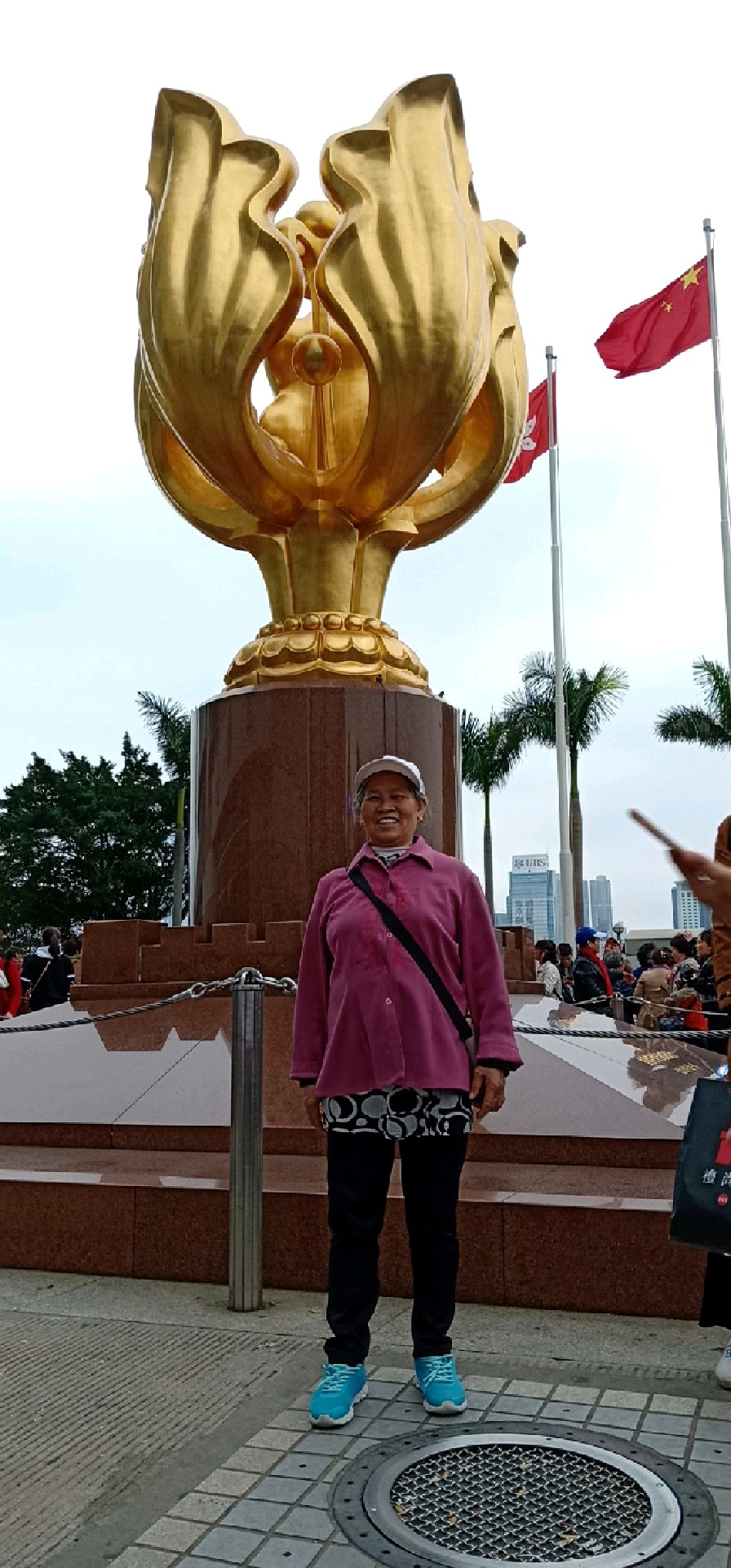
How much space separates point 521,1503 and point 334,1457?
0.41 metres

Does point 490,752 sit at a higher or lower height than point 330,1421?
higher

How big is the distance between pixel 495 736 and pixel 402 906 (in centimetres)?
2792

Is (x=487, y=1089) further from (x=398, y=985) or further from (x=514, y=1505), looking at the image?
(x=514, y=1505)

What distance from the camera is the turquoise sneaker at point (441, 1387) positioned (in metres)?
2.75

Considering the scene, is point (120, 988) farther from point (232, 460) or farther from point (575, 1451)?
point (575, 1451)

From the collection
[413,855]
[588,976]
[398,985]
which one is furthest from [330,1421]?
[588,976]

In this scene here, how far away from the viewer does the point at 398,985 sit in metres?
2.88

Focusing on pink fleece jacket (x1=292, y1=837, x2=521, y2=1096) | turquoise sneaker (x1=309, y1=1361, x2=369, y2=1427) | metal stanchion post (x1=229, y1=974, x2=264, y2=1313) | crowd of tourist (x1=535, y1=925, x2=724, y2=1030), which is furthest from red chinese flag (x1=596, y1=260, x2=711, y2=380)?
turquoise sneaker (x1=309, y1=1361, x2=369, y2=1427)

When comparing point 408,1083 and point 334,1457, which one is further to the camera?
point 408,1083

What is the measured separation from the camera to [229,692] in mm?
7250

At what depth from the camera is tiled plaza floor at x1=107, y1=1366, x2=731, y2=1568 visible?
7.10 feet

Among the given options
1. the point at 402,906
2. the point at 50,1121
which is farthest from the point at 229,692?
the point at 402,906

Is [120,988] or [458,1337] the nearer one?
[458,1337]

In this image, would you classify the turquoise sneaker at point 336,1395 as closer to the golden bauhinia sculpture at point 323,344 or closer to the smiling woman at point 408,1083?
the smiling woman at point 408,1083
